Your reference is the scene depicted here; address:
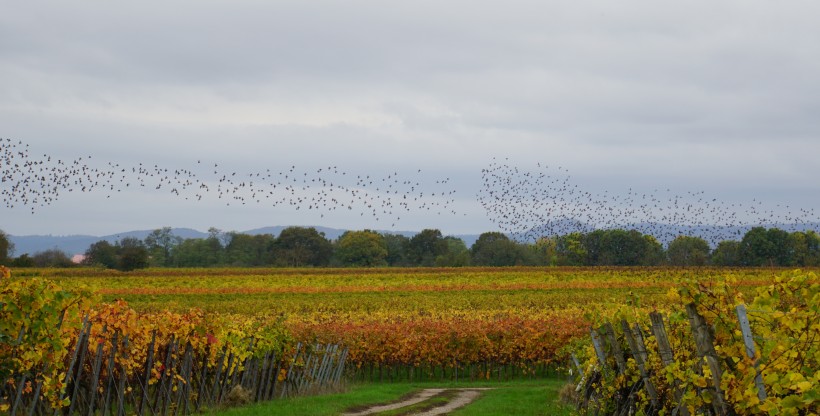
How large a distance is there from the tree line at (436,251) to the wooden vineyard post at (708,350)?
92928mm

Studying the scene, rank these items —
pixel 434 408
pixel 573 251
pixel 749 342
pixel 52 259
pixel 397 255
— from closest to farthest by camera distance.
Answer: pixel 749 342 → pixel 434 408 → pixel 52 259 → pixel 573 251 → pixel 397 255

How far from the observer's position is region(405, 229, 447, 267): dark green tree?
454 ft

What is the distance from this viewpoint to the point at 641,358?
36.7 ft

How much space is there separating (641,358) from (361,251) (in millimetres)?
118436

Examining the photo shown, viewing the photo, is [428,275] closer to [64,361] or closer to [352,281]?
[352,281]

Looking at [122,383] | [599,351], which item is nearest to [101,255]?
[122,383]

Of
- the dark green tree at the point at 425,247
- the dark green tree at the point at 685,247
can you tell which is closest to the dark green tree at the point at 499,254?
the dark green tree at the point at 425,247

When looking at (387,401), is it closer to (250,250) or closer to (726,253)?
(726,253)

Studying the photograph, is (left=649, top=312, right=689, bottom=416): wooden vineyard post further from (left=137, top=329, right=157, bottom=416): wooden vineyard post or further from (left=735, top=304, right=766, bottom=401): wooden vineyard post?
(left=137, top=329, right=157, bottom=416): wooden vineyard post

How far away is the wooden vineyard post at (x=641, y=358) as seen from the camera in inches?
436

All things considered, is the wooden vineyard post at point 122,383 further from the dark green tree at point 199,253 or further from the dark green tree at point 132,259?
the dark green tree at point 199,253

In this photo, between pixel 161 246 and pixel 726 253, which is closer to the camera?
pixel 726 253

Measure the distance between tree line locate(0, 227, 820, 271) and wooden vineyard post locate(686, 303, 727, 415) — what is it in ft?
305

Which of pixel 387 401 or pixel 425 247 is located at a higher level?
pixel 425 247
